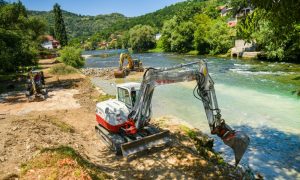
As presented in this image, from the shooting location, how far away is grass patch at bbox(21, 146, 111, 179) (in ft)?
27.5

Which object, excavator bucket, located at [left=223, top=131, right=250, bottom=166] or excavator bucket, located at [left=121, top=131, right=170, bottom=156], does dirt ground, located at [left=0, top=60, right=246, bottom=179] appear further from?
excavator bucket, located at [left=223, top=131, right=250, bottom=166]

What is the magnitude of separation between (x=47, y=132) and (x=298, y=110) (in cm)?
1558

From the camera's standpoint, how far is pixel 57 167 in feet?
28.9

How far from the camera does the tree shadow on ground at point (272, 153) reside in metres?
11.4

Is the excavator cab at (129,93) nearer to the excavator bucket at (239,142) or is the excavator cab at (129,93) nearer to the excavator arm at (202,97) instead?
the excavator arm at (202,97)

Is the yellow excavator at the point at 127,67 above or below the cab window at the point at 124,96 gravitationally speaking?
below

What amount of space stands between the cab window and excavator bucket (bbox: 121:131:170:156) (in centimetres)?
185

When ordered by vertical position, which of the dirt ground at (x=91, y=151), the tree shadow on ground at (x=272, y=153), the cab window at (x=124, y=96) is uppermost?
the cab window at (x=124, y=96)

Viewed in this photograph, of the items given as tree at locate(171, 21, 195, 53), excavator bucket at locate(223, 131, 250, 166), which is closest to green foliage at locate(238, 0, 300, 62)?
excavator bucket at locate(223, 131, 250, 166)

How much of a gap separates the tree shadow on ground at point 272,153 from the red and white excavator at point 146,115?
314cm

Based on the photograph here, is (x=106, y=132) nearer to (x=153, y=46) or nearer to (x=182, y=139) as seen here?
(x=182, y=139)

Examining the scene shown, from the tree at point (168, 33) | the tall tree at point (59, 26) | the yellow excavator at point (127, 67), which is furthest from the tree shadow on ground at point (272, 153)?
the tall tree at point (59, 26)

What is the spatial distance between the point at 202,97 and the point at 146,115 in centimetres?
313

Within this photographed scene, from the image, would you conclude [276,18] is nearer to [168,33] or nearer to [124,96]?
[124,96]
